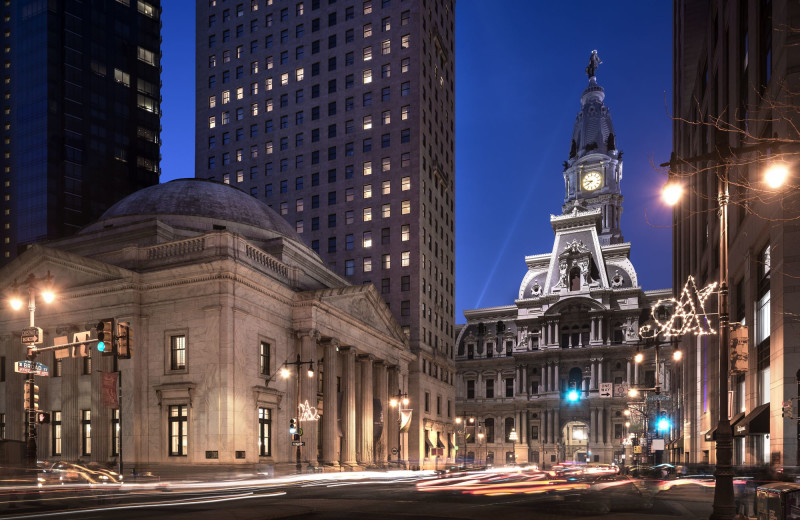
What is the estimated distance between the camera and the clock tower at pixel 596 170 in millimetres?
145250

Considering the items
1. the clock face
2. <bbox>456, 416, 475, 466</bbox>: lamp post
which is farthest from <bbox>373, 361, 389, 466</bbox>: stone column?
the clock face

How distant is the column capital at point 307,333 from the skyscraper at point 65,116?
76.8 metres

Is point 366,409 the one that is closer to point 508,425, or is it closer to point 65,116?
point 508,425

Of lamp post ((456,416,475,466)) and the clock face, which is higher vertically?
the clock face

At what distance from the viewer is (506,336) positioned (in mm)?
122500

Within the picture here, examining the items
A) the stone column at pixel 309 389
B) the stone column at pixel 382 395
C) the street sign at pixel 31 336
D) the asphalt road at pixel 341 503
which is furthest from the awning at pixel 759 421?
the stone column at pixel 382 395

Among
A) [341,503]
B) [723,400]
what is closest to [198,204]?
[341,503]

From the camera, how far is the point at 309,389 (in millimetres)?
49938

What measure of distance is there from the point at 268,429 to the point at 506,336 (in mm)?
80700

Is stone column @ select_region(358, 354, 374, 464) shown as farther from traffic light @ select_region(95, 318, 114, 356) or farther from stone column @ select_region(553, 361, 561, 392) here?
stone column @ select_region(553, 361, 561, 392)

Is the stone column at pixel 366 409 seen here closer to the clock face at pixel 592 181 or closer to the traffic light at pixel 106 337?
the traffic light at pixel 106 337

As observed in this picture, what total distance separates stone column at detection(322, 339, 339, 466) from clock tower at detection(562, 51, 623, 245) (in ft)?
314

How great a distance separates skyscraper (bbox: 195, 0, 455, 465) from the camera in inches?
3103

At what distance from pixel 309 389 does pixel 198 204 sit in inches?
792
